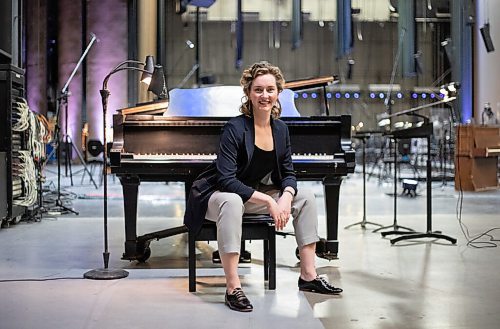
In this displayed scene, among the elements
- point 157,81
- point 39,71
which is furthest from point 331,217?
point 39,71

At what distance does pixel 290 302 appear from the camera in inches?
120

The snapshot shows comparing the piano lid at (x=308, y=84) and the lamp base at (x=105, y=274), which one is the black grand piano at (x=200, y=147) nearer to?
the lamp base at (x=105, y=274)

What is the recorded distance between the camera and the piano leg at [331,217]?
3.96 m

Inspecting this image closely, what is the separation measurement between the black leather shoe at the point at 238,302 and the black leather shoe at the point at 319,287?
1.45 ft

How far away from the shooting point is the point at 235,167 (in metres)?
3.11

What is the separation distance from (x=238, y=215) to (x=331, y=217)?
116cm

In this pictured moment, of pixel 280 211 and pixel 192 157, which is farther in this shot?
pixel 192 157

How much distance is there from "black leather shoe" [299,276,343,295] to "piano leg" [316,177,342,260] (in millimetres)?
830

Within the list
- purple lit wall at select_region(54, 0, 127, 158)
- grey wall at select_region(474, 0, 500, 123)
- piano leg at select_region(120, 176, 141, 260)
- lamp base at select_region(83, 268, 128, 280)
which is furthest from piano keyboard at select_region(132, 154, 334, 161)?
purple lit wall at select_region(54, 0, 127, 158)

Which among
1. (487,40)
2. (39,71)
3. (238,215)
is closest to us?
(238,215)

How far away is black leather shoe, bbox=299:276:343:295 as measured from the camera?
321 cm

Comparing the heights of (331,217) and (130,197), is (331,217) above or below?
below

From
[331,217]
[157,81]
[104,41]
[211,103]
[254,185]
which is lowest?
[331,217]

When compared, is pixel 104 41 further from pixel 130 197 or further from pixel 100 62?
pixel 130 197
